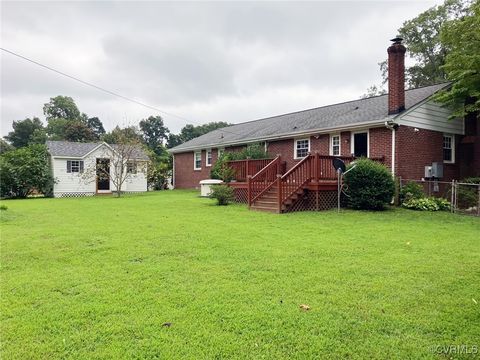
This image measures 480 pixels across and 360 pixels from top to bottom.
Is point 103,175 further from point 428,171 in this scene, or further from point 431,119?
point 431,119

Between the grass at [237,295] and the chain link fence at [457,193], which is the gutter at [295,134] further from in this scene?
the grass at [237,295]

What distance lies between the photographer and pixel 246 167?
14.6 metres

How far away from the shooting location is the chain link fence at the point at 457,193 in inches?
440

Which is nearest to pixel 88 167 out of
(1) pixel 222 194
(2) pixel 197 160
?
(2) pixel 197 160

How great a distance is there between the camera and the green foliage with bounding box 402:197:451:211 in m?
11.3

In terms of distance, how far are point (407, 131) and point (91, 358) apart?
13.3 metres

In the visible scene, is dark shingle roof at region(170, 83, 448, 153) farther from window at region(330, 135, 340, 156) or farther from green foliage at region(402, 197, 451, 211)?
green foliage at region(402, 197, 451, 211)

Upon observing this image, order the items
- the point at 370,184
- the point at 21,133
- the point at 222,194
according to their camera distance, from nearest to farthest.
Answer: the point at 370,184, the point at 222,194, the point at 21,133

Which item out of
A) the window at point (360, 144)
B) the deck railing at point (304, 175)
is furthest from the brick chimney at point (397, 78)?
the deck railing at point (304, 175)

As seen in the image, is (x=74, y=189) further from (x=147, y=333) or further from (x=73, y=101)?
(x=73, y=101)

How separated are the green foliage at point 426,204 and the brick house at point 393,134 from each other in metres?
1.39

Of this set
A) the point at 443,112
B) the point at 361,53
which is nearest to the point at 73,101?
the point at 361,53

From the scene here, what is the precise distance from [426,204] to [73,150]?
22.5m

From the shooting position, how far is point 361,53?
19.4 meters
